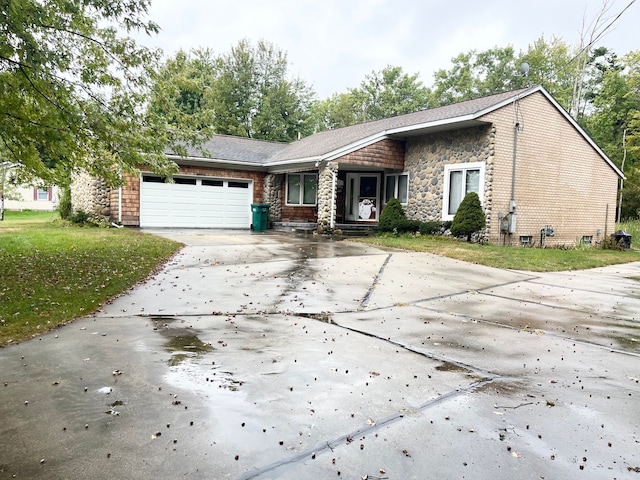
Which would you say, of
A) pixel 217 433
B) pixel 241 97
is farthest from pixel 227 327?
pixel 241 97

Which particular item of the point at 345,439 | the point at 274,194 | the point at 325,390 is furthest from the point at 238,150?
the point at 345,439

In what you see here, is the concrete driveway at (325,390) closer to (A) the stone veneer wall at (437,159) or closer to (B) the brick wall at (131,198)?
(A) the stone veneer wall at (437,159)

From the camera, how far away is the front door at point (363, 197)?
18844 millimetres

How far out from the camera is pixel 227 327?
494cm

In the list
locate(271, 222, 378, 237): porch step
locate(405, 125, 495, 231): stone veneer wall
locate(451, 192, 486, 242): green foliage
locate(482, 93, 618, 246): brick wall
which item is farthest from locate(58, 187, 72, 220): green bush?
locate(482, 93, 618, 246): brick wall

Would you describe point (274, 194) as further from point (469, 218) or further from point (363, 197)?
point (469, 218)

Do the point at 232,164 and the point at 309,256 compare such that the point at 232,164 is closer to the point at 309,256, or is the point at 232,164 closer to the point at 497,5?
the point at 309,256

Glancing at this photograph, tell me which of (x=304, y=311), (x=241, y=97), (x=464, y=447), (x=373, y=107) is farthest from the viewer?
(x=373, y=107)

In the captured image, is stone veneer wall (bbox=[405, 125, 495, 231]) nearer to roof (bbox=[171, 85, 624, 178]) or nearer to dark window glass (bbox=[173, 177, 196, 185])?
roof (bbox=[171, 85, 624, 178])

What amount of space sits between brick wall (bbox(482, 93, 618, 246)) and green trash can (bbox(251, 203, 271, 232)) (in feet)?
30.4

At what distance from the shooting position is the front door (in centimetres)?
1884

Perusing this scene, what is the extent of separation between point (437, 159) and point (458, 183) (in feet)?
4.03

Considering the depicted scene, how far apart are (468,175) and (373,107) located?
32.2m

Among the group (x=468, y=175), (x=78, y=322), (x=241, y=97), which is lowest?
(x=78, y=322)
